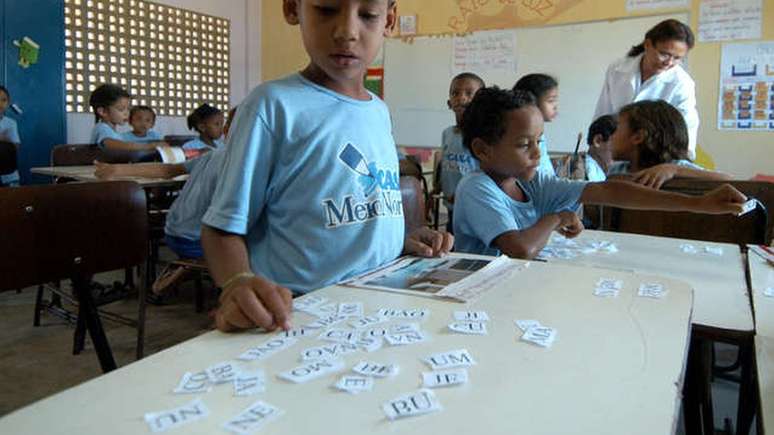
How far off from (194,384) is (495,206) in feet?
3.59

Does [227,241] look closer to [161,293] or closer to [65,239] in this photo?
[65,239]

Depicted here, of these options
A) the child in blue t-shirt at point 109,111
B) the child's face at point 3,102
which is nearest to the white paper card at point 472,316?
the child in blue t-shirt at point 109,111

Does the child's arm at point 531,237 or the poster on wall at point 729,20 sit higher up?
the poster on wall at point 729,20

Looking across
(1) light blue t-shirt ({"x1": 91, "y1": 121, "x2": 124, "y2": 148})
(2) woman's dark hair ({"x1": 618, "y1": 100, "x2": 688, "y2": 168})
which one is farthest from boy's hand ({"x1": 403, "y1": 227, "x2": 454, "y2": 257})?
(1) light blue t-shirt ({"x1": 91, "y1": 121, "x2": 124, "y2": 148})

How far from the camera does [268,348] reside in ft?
2.03

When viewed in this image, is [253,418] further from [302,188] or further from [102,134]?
[102,134]

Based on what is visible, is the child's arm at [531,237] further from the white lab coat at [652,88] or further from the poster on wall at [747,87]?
the poster on wall at [747,87]

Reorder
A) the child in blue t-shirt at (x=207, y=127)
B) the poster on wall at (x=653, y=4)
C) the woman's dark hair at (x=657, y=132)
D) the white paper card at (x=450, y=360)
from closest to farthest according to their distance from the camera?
the white paper card at (x=450, y=360), the woman's dark hair at (x=657, y=132), the child in blue t-shirt at (x=207, y=127), the poster on wall at (x=653, y=4)

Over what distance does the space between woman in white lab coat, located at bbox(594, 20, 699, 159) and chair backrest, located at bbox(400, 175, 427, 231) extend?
159 centimetres

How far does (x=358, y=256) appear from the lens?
995 millimetres

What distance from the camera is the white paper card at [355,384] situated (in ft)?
1.75

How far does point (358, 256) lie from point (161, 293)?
2499 millimetres

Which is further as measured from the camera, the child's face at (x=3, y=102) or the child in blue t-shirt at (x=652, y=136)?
the child's face at (x=3, y=102)

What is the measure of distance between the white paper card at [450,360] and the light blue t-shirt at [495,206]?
0.88 metres
